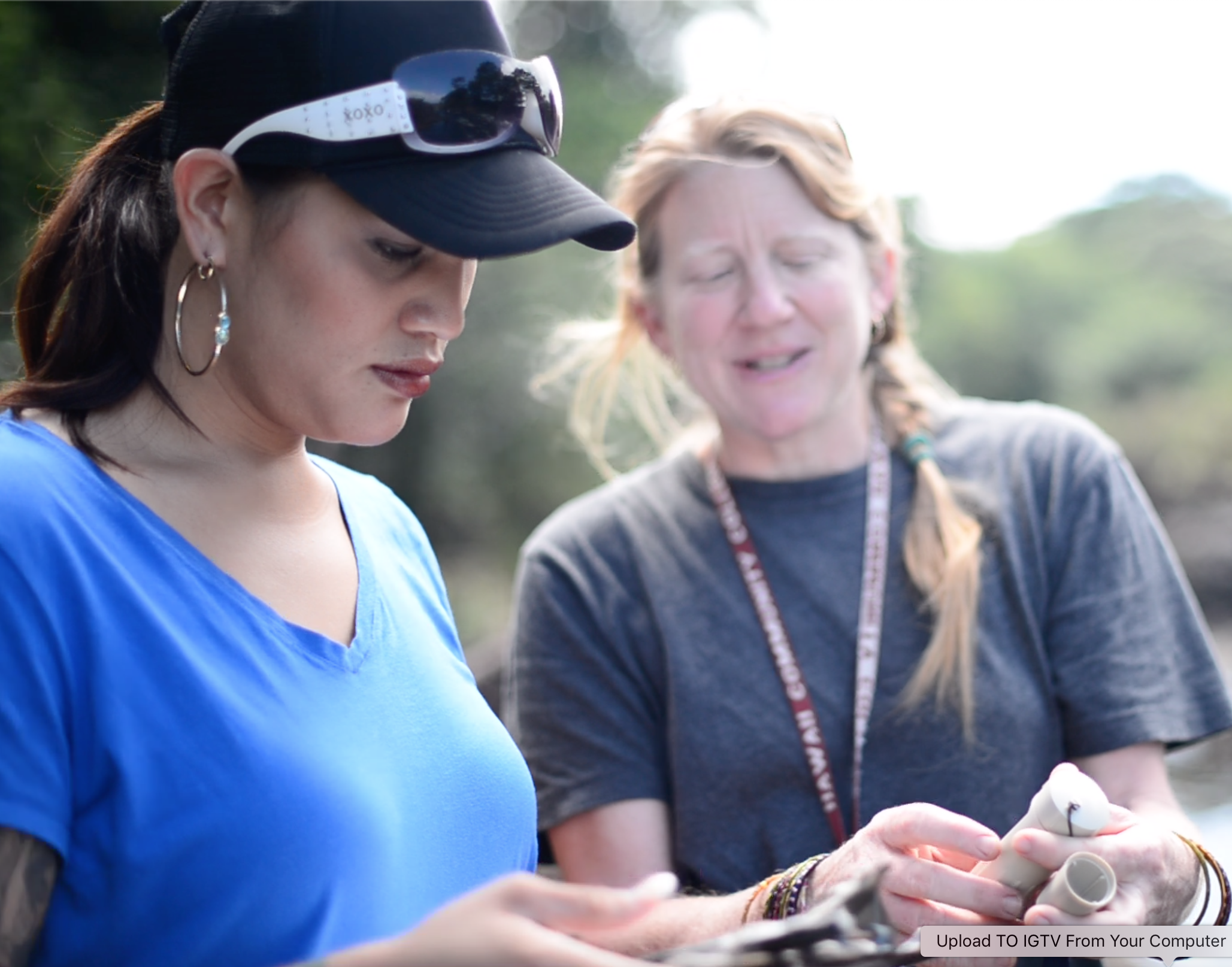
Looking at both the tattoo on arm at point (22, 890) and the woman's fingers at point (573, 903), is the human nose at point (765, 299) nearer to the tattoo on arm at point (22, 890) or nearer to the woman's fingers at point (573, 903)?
the woman's fingers at point (573, 903)

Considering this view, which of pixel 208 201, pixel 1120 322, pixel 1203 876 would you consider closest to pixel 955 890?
pixel 1203 876

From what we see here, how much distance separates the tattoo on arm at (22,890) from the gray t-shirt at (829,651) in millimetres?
1212

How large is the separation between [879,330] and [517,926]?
1903 mm

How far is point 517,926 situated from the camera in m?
1.05

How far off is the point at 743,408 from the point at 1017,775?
0.88m

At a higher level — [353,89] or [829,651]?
[353,89]

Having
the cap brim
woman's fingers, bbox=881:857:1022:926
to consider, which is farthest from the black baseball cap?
woman's fingers, bbox=881:857:1022:926

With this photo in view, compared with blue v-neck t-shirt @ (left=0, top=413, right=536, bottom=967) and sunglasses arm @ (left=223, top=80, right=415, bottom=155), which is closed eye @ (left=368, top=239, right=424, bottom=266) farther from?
blue v-neck t-shirt @ (left=0, top=413, right=536, bottom=967)

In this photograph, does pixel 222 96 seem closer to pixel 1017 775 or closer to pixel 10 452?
pixel 10 452

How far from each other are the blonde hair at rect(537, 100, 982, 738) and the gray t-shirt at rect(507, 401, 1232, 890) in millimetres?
49

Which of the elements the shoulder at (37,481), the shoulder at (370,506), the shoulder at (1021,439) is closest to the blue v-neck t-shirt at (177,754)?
the shoulder at (37,481)

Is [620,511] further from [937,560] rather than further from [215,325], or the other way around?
[215,325]

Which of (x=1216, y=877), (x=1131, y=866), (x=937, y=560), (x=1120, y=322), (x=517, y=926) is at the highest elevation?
(x=517, y=926)

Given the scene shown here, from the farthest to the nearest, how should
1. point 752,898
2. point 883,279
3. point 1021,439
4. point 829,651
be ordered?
point 883,279 < point 1021,439 < point 829,651 < point 752,898
